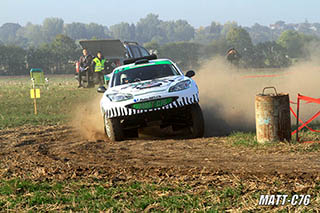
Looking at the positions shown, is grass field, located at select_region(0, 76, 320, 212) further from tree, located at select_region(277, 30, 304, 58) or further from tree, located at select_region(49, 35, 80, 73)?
tree, located at select_region(277, 30, 304, 58)

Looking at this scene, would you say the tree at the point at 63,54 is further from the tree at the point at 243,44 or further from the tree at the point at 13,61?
the tree at the point at 243,44

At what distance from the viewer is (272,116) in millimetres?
8328

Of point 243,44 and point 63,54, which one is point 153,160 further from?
point 243,44

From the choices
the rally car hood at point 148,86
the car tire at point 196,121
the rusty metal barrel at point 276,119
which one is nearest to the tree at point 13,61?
the rally car hood at point 148,86

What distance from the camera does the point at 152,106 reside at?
9.25 meters

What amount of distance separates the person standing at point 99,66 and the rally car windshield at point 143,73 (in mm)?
11878

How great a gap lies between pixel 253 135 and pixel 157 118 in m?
1.90

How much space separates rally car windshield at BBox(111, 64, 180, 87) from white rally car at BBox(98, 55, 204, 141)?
1.27ft

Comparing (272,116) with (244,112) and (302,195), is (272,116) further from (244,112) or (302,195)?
(244,112)

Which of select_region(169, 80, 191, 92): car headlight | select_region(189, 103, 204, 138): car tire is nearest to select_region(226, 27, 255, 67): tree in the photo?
select_region(169, 80, 191, 92): car headlight

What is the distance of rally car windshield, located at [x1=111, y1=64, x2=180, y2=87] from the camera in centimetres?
1066

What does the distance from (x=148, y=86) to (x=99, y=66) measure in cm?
1355

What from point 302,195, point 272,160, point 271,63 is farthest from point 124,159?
point 271,63

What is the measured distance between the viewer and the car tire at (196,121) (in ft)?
30.8
